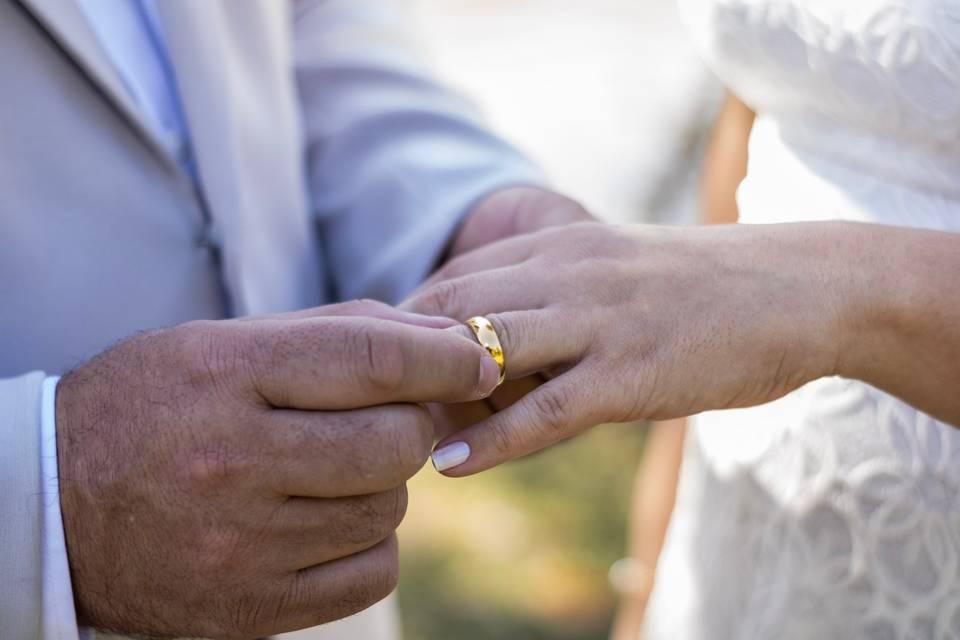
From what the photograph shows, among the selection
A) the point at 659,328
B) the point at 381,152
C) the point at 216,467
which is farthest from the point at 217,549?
the point at 381,152

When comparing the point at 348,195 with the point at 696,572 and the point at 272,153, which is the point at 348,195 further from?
the point at 696,572

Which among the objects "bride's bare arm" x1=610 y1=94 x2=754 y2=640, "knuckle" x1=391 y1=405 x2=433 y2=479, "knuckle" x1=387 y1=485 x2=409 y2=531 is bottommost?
"bride's bare arm" x1=610 y1=94 x2=754 y2=640

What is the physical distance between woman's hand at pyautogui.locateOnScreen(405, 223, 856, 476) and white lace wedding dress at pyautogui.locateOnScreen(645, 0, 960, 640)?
97 mm

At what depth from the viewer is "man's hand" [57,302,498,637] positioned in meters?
0.92

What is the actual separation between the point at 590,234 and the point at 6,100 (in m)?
0.76

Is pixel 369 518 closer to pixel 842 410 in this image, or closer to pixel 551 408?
pixel 551 408

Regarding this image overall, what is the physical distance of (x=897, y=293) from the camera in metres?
1.07

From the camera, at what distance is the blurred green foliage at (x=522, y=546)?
3018 millimetres

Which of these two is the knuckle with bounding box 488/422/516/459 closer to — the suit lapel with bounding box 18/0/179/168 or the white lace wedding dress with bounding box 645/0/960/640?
the white lace wedding dress with bounding box 645/0/960/640

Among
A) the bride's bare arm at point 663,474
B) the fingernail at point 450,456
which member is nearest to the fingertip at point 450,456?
the fingernail at point 450,456

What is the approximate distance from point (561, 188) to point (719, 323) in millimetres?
3208

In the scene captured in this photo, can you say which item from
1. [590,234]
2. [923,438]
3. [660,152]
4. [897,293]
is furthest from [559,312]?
[660,152]

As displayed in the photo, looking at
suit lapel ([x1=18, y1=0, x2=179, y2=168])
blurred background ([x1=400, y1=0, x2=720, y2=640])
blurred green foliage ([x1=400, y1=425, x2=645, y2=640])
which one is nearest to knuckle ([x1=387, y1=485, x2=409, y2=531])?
suit lapel ([x1=18, y1=0, x2=179, y2=168])

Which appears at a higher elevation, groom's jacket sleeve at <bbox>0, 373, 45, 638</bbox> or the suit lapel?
the suit lapel
